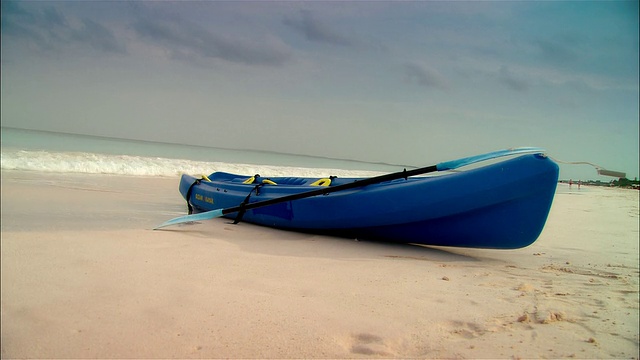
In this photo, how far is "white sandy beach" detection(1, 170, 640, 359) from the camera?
5.21 ft

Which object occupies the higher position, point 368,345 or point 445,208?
point 445,208

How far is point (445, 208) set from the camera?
3510 millimetres

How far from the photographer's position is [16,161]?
26.6 feet

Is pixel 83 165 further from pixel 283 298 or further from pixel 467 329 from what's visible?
pixel 467 329

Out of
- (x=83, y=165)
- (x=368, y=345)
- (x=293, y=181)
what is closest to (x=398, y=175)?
(x=293, y=181)

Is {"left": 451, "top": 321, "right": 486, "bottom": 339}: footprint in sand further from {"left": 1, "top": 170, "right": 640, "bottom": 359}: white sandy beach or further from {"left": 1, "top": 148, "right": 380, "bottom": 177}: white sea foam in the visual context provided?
{"left": 1, "top": 148, "right": 380, "bottom": 177}: white sea foam

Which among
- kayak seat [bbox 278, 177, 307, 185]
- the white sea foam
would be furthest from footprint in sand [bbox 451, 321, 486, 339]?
the white sea foam

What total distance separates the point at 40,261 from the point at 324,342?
155 centimetres

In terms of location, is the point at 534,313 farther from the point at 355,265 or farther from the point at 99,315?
the point at 99,315

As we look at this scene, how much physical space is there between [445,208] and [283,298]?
191 cm

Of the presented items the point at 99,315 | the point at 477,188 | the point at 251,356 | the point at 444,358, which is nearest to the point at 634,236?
the point at 477,188

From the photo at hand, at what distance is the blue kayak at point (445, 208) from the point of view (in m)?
3.27

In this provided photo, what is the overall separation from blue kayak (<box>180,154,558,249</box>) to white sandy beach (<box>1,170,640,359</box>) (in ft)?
0.74

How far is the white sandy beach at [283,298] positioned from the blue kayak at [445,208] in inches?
8.9
